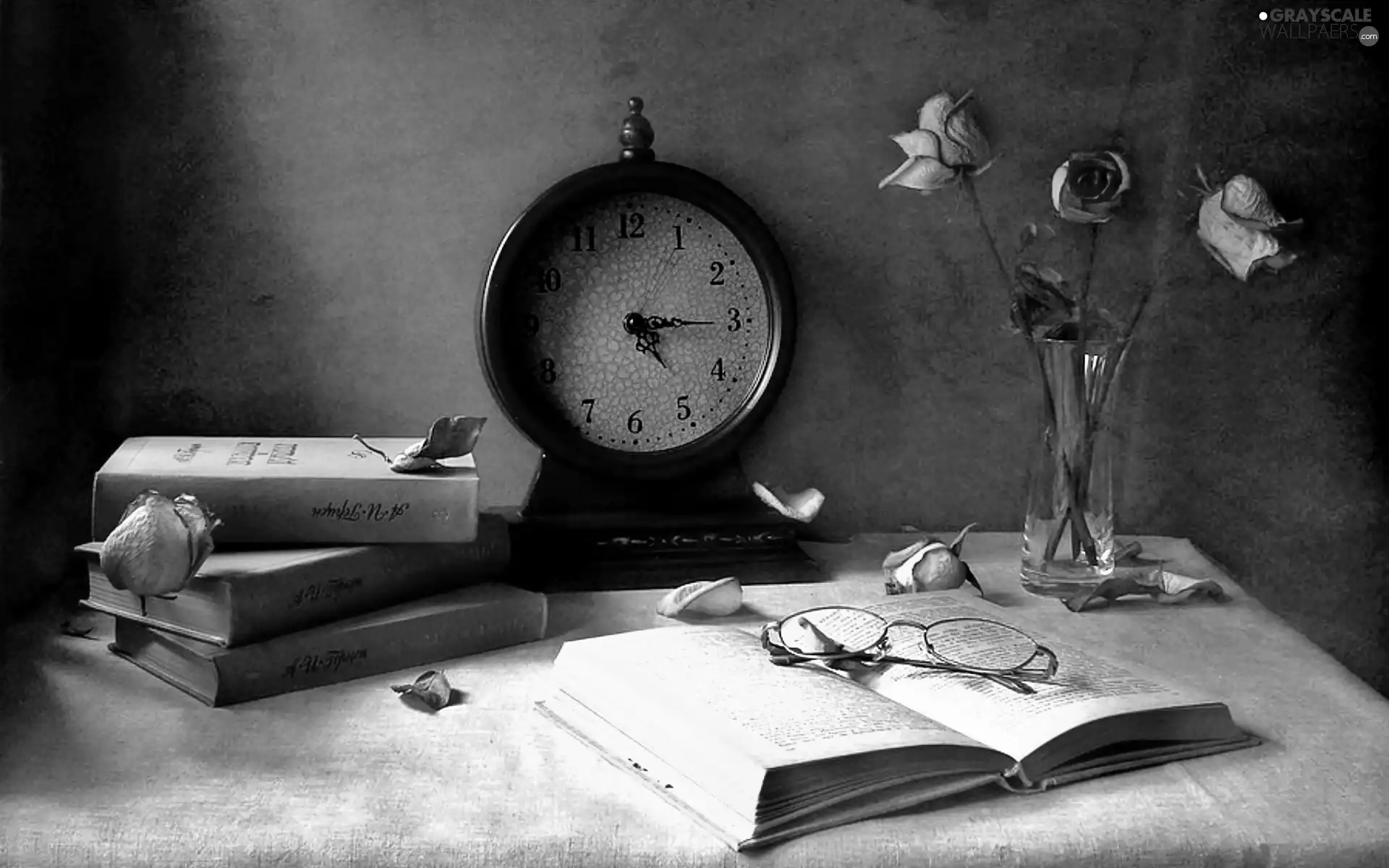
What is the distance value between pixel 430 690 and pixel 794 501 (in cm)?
58

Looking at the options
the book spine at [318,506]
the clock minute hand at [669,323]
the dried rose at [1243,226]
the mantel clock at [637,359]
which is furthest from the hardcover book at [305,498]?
the dried rose at [1243,226]

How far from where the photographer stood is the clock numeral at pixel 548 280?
4.70 ft

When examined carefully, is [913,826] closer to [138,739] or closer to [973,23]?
[138,739]

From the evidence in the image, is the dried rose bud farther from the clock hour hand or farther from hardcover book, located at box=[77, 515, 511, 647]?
the clock hour hand

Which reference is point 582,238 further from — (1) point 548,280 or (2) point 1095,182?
(2) point 1095,182

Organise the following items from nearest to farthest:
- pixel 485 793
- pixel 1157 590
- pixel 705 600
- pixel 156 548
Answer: pixel 485 793 < pixel 156 548 < pixel 705 600 < pixel 1157 590

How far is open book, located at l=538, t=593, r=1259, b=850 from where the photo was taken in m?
0.86

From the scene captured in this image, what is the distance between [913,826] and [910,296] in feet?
2.71

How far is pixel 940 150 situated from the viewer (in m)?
1.43

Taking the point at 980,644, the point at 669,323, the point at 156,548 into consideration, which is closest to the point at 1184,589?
the point at 980,644

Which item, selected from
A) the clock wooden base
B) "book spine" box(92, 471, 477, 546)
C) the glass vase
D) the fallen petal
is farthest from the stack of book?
the fallen petal

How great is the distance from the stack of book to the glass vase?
0.52 metres

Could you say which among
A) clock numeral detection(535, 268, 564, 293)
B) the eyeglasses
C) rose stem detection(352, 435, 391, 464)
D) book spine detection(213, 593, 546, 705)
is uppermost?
clock numeral detection(535, 268, 564, 293)

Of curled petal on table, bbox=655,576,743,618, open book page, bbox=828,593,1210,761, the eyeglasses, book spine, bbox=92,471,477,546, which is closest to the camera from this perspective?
open book page, bbox=828,593,1210,761
